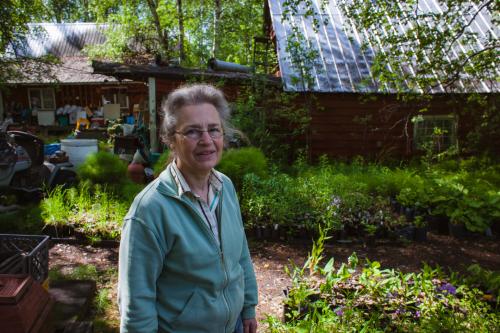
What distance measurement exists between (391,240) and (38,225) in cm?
521

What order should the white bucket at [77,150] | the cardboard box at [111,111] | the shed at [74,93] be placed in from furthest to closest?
the shed at [74,93] < the cardboard box at [111,111] < the white bucket at [77,150]

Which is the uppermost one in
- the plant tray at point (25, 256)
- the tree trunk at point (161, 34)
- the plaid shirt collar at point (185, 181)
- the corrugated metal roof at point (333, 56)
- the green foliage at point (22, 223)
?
the tree trunk at point (161, 34)

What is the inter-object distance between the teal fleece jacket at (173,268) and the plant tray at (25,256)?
1.77 m

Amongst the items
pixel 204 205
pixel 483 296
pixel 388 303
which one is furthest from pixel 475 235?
pixel 204 205

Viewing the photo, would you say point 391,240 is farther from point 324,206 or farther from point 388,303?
point 388,303

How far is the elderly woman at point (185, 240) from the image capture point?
1.51 metres

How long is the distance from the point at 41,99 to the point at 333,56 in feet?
59.0

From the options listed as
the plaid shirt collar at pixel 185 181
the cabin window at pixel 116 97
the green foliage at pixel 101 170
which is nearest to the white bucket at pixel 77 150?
the green foliage at pixel 101 170

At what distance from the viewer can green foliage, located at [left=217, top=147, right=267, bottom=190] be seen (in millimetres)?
6895

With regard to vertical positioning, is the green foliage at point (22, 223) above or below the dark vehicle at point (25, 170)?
below

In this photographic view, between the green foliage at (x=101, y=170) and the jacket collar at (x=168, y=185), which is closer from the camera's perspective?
the jacket collar at (x=168, y=185)

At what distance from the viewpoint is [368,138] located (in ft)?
37.9

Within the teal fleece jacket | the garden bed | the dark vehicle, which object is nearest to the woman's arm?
the teal fleece jacket

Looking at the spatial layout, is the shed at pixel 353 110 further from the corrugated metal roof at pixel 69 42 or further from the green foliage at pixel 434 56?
the corrugated metal roof at pixel 69 42
